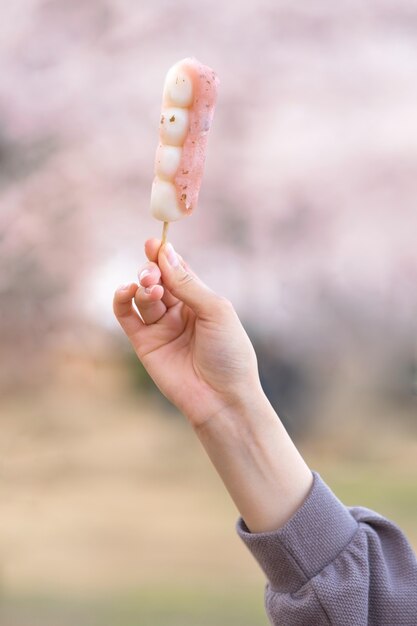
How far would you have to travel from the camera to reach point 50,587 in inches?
112

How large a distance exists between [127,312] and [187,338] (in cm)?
9

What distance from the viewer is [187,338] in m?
1.20

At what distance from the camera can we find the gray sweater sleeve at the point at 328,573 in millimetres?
1074

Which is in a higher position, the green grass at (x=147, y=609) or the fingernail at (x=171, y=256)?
the fingernail at (x=171, y=256)

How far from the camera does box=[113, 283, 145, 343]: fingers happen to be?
1171mm

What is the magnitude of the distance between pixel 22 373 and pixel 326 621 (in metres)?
1.95

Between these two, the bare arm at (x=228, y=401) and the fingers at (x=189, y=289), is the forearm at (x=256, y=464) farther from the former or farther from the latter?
the fingers at (x=189, y=289)

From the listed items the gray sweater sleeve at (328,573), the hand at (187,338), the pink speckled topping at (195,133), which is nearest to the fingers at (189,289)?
the hand at (187,338)

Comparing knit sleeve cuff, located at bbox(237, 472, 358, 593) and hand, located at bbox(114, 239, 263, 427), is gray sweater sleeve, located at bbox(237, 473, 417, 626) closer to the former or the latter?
knit sleeve cuff, located at bbox(237, 472, 358, 593)

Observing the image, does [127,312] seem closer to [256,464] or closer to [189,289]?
[189,289]

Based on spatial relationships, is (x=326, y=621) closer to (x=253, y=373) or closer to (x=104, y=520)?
(x=253, y=373)

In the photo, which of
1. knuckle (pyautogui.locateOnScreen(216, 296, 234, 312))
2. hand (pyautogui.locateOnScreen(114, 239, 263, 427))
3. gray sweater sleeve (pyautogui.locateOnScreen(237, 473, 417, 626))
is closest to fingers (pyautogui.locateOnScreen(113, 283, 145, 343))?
hand (pyautogui.locateOnScreen(114, 239, 263, 427))

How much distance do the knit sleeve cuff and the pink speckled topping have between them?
445mm

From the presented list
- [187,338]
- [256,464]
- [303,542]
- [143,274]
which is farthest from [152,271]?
[303,542]
